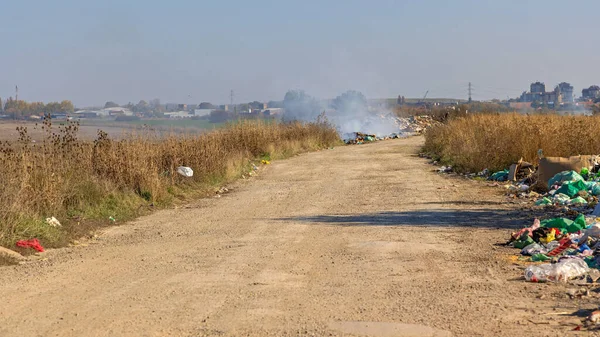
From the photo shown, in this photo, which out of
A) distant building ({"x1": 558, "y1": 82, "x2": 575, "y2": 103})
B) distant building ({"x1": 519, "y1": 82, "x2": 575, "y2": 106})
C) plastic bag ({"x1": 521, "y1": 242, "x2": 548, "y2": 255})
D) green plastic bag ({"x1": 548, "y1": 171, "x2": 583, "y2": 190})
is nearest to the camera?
plastic bag ({"x1": 521, "y1": 242, "x2": 548, "y2": 255})

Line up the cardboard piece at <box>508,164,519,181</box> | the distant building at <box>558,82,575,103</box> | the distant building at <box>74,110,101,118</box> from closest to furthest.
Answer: the cardboard piece at <box>508,164,519,181</box>
the distant building at <box>74,110,101,118</box>
the distant building at <box>558,82,575,103</box>

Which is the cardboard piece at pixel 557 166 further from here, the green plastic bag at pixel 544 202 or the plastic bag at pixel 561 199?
the green plastic bag at pixel 544 202

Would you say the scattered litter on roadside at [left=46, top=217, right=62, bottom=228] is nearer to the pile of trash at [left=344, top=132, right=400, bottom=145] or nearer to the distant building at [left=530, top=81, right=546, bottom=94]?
the pile of trash at [left=344, top=132, right=400, bottom=145]

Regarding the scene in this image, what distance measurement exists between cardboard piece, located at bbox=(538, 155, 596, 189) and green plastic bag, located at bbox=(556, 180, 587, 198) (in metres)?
1.48

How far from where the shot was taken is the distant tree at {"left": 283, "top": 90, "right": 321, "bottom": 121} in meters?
71.7

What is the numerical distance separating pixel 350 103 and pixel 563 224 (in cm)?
6620

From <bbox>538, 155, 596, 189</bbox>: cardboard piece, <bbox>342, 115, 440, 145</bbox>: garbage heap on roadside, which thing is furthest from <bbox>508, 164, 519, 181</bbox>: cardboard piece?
<bbox>342, 115, 440, 145</bbox>: garbage heap on roadside

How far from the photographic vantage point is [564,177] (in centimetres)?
1650

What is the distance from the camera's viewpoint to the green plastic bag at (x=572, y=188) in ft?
50.2

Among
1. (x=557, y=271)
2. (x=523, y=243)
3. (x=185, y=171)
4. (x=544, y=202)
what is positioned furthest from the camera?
(x=185, y=171)

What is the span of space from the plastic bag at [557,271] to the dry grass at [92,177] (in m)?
6.81

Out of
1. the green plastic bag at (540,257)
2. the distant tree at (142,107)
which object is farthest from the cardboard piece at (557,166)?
the distant tree at (142,107)

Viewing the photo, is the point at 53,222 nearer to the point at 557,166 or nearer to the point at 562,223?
the point at 562,223

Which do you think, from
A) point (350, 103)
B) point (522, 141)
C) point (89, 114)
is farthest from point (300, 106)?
point (522, 141)
